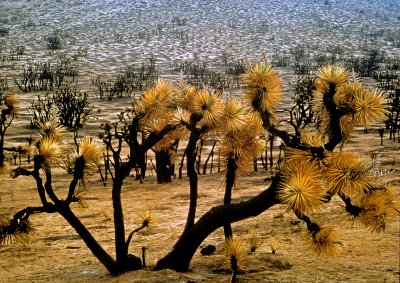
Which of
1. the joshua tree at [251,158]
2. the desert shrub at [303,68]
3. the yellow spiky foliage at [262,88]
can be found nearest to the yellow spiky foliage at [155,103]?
the joshua tree at [251,158]

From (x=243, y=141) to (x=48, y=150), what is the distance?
1965mm

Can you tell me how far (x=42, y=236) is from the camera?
725 cm

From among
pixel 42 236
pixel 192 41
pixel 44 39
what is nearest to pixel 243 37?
pixel 192 41

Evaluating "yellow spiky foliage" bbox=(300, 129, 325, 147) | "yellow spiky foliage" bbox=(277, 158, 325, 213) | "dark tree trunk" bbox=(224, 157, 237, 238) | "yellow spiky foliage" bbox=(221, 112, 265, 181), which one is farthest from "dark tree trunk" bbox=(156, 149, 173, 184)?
"yellow spiky foliage" bbox=(277, 158, 325, 213)

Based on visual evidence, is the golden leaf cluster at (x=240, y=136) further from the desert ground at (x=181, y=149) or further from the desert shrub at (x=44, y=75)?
the desert shrub at (x=44, y=75)

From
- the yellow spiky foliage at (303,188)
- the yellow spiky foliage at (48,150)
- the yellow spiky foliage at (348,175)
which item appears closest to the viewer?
the yellow spiky foliage at (303,188)

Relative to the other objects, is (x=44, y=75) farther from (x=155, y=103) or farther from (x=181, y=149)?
(x=155, y=103)

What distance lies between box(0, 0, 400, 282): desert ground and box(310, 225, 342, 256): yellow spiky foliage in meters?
0.12

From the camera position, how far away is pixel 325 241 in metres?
3.94

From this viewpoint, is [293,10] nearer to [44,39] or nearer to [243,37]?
[243,37]

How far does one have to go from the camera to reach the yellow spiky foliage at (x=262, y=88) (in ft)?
15.2

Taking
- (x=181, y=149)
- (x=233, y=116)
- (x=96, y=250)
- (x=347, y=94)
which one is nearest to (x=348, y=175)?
(x=347, y=94)

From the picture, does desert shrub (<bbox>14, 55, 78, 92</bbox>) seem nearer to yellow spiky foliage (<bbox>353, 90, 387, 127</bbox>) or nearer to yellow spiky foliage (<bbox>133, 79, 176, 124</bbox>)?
yellow spiky foliage (<bbox>133, 79, 176, 124</bbox>)

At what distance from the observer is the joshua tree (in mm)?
3660
